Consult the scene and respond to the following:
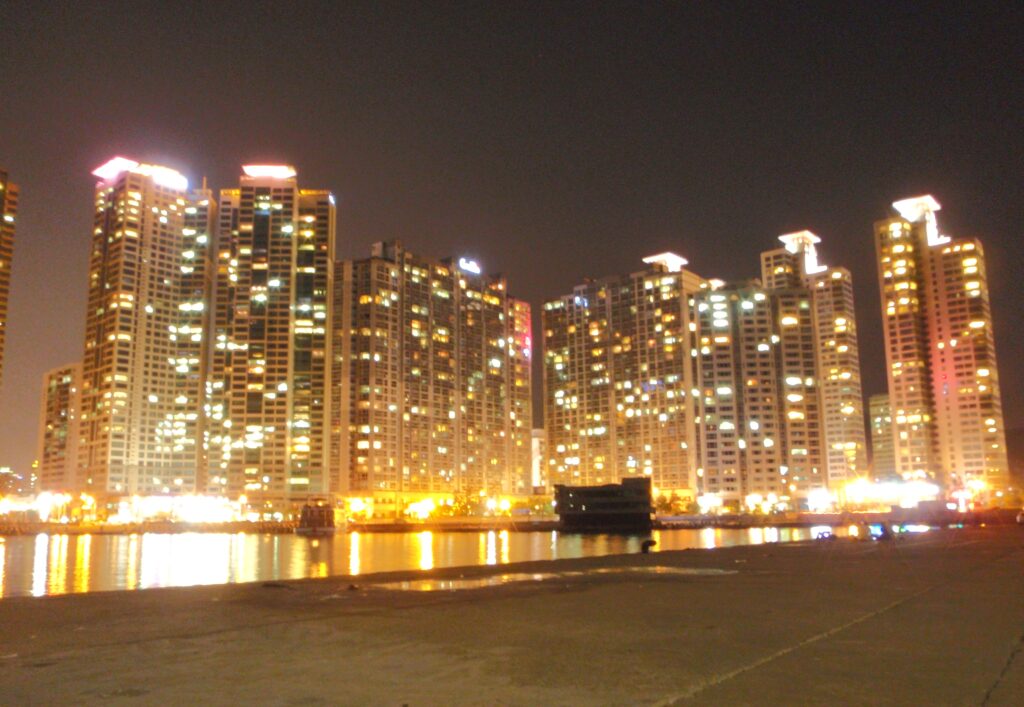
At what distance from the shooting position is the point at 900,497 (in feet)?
601

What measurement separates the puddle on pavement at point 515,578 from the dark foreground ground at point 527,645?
116 centimetres

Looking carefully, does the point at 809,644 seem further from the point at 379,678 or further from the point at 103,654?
the point at 103,654

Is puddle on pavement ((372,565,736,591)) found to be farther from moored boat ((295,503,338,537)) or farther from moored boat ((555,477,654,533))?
moored boat ((555,477,654,533))

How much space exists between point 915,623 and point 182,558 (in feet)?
265

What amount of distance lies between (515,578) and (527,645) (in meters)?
14.4

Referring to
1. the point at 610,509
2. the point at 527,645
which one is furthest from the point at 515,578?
the point at 610,509

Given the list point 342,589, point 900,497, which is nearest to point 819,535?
point 342,589

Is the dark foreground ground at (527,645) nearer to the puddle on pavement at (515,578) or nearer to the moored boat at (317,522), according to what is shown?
the puddle on pavement at (515,578)

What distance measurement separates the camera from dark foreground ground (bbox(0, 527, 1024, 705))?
956 cm

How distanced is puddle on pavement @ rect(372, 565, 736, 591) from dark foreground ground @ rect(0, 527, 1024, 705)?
1.16 meters

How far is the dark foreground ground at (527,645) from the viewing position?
31.4 ft

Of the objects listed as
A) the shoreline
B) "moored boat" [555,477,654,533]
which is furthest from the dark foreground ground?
the shoreline

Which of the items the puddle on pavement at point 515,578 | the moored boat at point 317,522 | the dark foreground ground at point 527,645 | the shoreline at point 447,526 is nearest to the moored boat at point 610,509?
the shoreline at point 447,526

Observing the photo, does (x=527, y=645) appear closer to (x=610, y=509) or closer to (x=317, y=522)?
(x=317, y=522)
